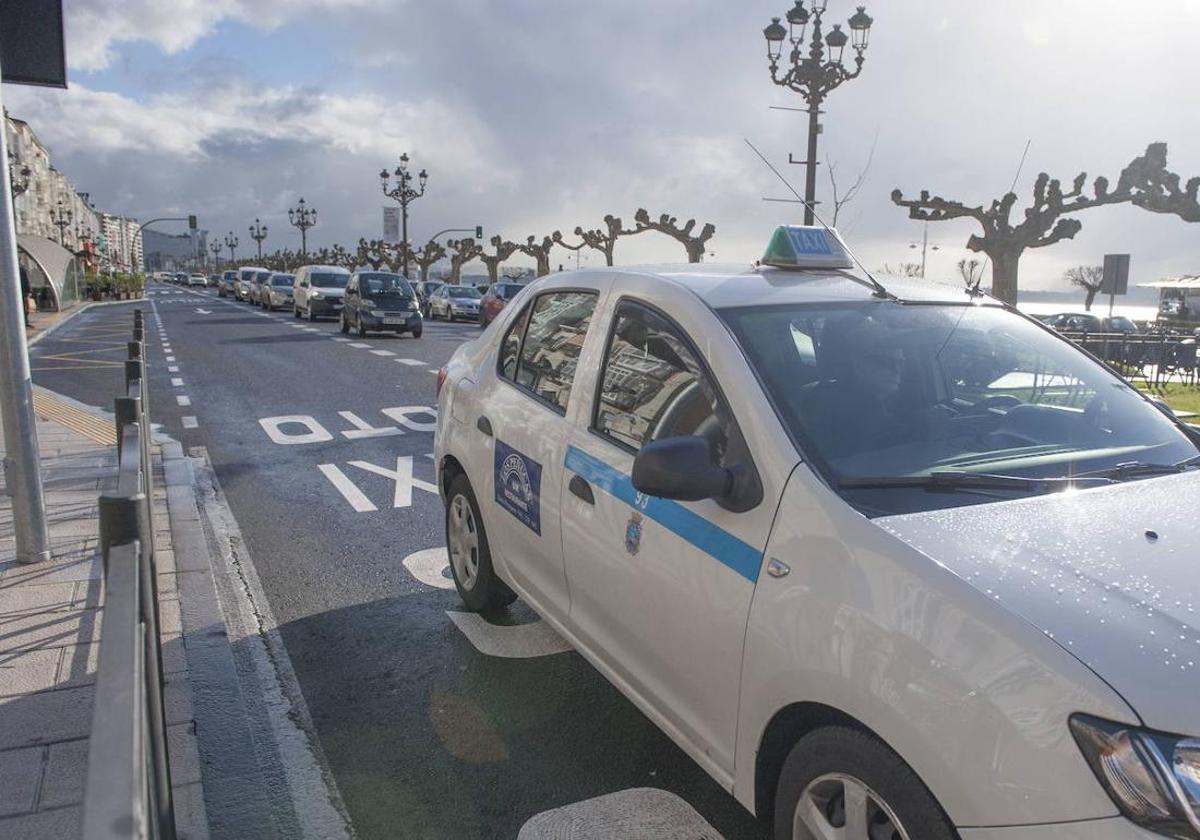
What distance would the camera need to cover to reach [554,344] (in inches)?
150

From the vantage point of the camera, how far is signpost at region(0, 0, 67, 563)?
4758mm

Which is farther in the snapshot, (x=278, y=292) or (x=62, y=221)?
(x=62, y=221)

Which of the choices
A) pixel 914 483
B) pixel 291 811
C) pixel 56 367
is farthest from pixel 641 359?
pixel 56 367

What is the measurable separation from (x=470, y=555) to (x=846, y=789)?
8.75 feet

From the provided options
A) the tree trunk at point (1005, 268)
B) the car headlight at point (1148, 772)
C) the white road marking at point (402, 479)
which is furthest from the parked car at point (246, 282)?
the car headlight at point (1148, 772)

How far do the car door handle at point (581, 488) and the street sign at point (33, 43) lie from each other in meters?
4.01

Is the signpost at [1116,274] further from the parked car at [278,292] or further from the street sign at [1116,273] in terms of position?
the parked car at [278,292]

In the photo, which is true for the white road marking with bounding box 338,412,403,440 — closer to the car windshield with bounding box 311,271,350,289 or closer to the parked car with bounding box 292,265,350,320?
the parked car with bounding box 292,265,350,320

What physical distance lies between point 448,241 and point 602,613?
75.8m

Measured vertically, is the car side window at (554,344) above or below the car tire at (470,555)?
above

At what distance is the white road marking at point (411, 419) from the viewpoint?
10.3 m

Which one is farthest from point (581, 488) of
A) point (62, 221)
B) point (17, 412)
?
point (62, 221)

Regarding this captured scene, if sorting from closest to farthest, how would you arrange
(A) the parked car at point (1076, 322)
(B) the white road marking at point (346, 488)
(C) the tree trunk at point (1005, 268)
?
(B) the white road marking at point (346, 488) → (C) the tree trunk at point (1005, 268) → (A) the parked car at point (1076, 322)

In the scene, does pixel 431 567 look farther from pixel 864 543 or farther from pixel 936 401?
pixel 864 543
